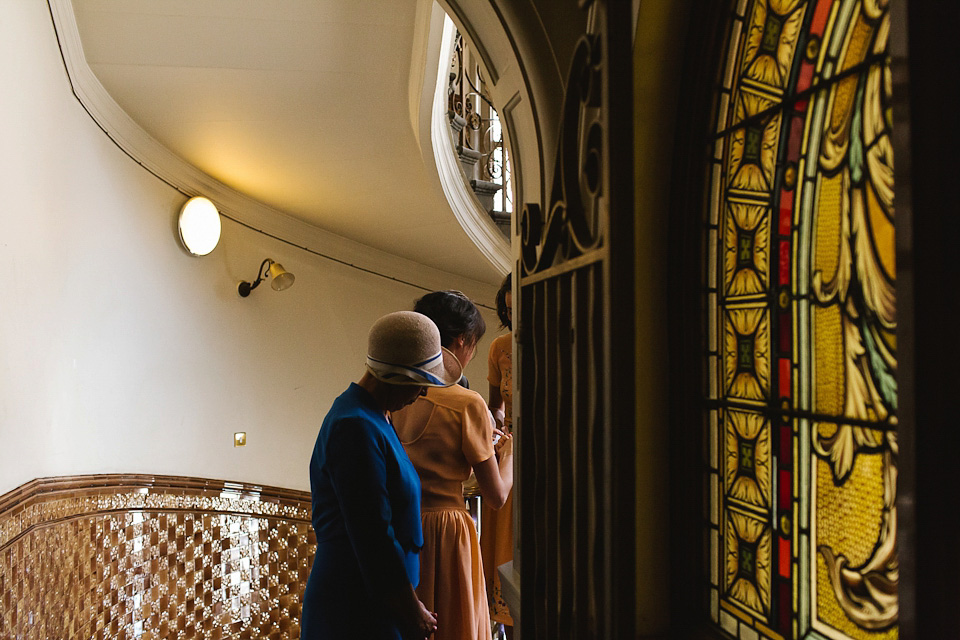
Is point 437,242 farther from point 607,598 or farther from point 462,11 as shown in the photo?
point 607,598

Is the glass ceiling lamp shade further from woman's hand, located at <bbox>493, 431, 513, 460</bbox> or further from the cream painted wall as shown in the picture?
woman's hand, located at <bbox>493, 431, 513, 460</bbox>

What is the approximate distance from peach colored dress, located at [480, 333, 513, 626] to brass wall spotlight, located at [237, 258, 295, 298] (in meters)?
2.00

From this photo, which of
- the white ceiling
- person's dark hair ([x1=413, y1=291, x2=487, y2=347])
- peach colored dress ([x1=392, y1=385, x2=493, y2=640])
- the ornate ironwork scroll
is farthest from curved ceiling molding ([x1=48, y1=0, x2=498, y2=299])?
the ornate ironwork scroll

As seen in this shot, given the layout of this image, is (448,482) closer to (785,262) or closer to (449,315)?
(449,315)

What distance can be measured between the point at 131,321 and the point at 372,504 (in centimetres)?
264

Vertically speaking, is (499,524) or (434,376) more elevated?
(434,376)

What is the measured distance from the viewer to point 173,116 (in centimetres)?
358

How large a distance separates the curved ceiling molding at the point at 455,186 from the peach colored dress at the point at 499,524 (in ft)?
3.94

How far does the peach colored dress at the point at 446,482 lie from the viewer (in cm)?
207

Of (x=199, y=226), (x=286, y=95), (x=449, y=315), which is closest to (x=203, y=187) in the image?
(x=199, y=226)

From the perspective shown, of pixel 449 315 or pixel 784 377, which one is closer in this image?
pixel 784 377

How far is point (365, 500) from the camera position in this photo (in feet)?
5.36

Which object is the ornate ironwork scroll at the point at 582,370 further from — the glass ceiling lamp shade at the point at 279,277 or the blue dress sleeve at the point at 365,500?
the glass ceiling lamp shade at the point at 279,277

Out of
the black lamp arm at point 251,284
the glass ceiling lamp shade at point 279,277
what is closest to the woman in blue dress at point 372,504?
the glass ceiling lamp shade at point 279,277
